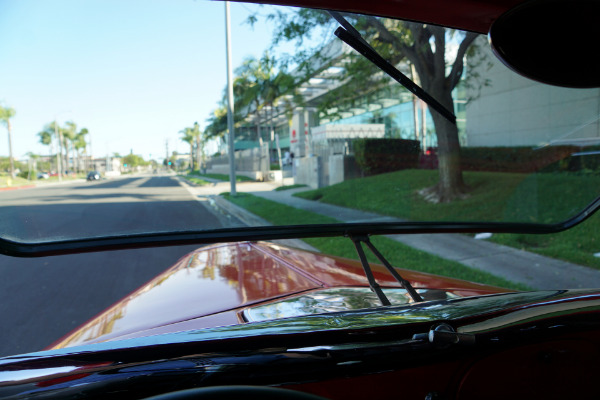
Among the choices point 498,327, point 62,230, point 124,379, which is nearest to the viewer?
point 124,379

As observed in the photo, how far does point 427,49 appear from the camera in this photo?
76.9 inches

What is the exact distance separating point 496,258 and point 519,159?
3.61m

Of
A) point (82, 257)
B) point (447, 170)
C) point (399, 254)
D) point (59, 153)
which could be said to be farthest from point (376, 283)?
point (82, 257)

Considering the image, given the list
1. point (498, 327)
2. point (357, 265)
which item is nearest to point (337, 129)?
point (357, 265)

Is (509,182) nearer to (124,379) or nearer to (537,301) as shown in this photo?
(537,301)

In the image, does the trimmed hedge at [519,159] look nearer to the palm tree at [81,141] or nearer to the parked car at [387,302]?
the parked car at [387,302]

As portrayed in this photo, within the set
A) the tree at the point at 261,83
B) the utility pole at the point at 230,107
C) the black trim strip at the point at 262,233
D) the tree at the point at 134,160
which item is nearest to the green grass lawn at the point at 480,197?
the black trim strip at the point at 262,233

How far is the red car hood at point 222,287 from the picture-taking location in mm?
1719

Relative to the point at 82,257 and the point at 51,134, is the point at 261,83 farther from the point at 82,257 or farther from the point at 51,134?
the point at 82,257

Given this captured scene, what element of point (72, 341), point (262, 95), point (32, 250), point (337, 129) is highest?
point (262, 95)

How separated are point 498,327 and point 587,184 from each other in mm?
1662

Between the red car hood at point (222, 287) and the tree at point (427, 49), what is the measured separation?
71 centimetres

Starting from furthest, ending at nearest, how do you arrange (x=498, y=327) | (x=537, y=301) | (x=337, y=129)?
(x=337, y=129) < (x=537, y=301) < (x=498, y=327)

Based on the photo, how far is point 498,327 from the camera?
104 centimetres
